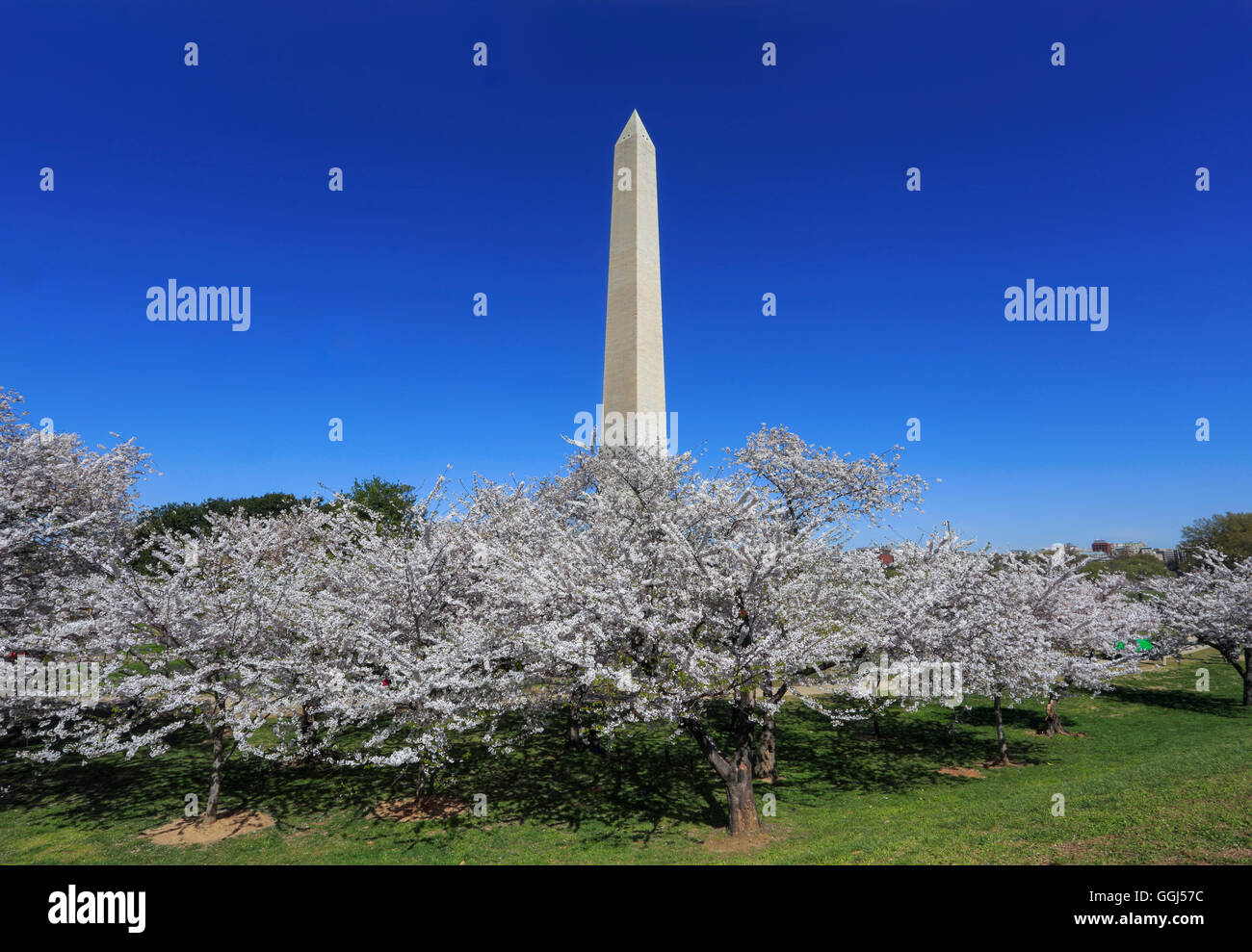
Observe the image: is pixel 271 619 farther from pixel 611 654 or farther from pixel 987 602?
pixel 987 602

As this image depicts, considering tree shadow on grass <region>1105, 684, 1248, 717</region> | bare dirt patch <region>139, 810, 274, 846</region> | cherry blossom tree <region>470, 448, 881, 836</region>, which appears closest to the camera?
cherry blossom tree <region>470, 448, 881, 836</region>

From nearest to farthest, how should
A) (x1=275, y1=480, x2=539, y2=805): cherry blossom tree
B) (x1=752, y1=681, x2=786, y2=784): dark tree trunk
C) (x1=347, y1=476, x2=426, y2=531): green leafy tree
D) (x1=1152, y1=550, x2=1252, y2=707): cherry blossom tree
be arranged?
(x1=275, y1=480, x2=539, y2=805): cherry blossom tree
(x1=752, y1=681, x2=786, y2=784): dark tree trunk
(x1=1152, y1=550, x2=1252, y2=707): cherry blossom tree
(x1=347, y1=476, x2=426, y2=531): green leafy tree

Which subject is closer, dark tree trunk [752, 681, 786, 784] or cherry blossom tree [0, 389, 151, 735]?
cherry blossom tree [0, 389, 151, 735]

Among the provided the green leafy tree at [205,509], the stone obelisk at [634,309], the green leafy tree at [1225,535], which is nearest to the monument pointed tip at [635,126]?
the stone obelisk at [634,309]

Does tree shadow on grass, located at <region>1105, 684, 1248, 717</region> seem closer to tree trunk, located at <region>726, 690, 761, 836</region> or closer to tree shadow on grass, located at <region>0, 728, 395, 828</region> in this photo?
tree trunk, located at <region>726, 690, 761, 836</region>

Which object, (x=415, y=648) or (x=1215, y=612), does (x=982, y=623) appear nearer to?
(x=415, y=648)

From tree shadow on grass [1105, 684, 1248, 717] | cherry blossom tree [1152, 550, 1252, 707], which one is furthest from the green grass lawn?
cherry blossom tree [1152, 550, 1252, 707]
